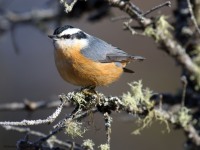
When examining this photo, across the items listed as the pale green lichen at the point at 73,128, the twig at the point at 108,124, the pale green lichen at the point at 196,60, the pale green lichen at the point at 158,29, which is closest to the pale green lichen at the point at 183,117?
the pale green lichen at the point at 196,60

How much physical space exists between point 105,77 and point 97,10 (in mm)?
919

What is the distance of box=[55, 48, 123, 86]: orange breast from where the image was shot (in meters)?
A: 2.89

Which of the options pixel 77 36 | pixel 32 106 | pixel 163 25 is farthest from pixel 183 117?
pixel 32 106

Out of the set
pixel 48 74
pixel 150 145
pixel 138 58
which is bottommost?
pixel 150 145

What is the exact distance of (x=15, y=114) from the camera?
6.02 meters

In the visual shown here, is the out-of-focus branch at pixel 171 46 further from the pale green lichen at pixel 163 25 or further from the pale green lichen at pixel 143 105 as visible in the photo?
the pale green lichen at pixel 143 105

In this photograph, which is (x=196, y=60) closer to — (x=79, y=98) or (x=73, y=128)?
(x=79, y=98)

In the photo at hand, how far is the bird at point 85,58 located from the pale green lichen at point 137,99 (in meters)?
0.23

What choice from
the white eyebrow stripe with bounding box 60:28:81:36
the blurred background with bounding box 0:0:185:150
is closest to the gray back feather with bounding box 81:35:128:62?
the white eyebrow stripe with bounding box 60:28:81:36

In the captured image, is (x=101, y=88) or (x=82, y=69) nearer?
(x=82, y=69)

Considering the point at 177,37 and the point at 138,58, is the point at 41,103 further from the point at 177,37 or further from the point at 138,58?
the point at 177,37

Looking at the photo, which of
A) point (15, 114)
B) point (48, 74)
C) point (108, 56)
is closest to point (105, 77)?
point (108, 56)

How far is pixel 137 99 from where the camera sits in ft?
8.95

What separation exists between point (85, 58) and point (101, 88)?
8.67 feet
